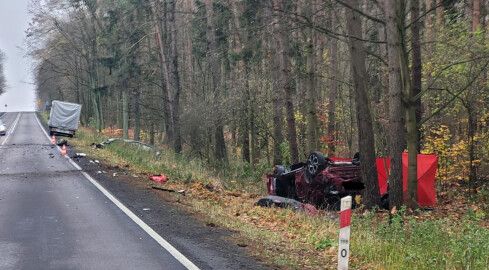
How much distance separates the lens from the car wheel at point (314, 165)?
49.2ft

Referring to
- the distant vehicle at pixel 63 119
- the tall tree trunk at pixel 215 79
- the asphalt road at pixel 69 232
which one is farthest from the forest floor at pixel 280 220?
the distant vehicle at pixel 63 119

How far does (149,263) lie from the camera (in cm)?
740

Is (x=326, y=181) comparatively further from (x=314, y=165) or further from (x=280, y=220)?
(x=280, y=220)

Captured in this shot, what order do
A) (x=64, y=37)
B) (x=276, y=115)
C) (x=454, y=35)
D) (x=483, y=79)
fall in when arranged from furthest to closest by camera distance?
(x=64, y=37)
(x=276, y=115)
(x=454, y=35)
(x=483, y=79)

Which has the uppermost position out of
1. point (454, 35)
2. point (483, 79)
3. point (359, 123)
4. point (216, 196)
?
point (454, 35)

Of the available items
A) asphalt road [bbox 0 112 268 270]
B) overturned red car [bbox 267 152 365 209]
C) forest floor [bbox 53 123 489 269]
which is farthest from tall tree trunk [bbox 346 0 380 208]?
asphalt road [bbox 0 112 268 270]

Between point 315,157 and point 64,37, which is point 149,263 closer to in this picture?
point 315,157

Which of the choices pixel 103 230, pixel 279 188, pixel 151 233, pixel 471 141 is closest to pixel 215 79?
pixel 279 188

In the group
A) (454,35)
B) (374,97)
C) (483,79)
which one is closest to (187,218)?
(483,79)

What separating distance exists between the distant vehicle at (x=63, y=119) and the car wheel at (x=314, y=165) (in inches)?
1223

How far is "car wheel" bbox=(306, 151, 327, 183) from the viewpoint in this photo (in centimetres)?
1498

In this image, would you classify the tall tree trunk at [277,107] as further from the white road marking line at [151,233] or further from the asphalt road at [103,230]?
the white road marking line at [151,233]

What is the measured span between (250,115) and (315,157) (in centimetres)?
1038

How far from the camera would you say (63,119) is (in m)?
42.2
